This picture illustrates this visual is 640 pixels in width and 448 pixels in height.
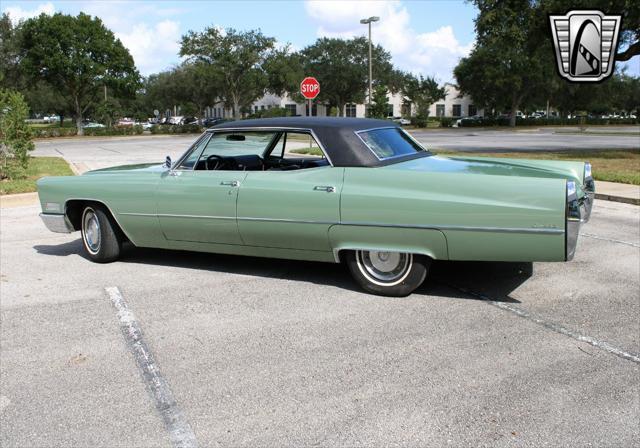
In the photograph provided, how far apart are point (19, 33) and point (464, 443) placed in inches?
2134

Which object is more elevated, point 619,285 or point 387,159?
point 387,159

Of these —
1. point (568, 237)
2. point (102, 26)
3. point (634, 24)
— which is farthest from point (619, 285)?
point (102, 26)

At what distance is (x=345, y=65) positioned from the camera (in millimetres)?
70625

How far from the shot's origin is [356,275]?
520 centimetres

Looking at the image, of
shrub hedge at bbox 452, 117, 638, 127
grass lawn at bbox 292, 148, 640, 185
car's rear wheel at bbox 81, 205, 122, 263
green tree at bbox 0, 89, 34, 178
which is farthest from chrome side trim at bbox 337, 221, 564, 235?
shrub hedge at bbox 452, 117, 638, 127

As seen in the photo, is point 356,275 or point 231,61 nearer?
point 356,275

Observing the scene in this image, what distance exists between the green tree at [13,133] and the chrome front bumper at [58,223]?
25.9ft

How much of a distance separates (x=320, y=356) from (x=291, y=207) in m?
1.55

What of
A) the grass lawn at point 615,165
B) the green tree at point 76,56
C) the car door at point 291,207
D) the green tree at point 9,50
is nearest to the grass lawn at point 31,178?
the car door at point 291,207

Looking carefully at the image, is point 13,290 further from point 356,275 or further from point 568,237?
point 568,237

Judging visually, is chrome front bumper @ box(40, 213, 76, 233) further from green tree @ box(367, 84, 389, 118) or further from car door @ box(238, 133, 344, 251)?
green tree @ box(367, 84, 389, 118)

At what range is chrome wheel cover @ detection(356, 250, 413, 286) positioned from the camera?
5.02 metres

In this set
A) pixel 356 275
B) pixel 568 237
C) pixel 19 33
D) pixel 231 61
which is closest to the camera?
pixel 568 237

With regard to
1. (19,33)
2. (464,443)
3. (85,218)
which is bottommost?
(464,443)
